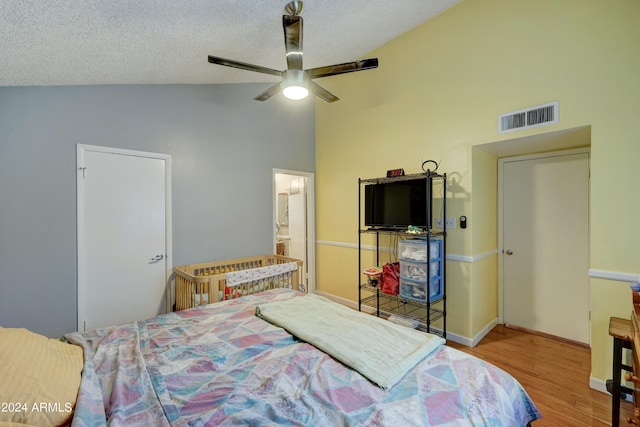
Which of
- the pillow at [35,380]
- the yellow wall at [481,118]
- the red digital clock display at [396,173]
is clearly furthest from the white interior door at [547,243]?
the pillow at [35,380]

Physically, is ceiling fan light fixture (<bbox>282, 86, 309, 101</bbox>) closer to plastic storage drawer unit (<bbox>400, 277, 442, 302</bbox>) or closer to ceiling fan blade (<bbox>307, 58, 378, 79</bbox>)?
ceiling fan blade (<bbox>307, 58, 378, 79</bbox>)

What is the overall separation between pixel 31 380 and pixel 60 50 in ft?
6.61

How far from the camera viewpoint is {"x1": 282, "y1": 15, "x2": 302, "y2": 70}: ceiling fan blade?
1804 mm

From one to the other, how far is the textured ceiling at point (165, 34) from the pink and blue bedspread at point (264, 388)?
1767mm

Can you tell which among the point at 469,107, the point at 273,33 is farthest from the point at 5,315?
the point at 469,107

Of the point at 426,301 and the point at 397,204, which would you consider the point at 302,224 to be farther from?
the point at 426,301

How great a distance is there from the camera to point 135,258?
2.73 m

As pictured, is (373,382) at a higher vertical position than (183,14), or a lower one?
lower

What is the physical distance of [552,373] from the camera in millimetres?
2289

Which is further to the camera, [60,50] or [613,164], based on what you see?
[613,164]

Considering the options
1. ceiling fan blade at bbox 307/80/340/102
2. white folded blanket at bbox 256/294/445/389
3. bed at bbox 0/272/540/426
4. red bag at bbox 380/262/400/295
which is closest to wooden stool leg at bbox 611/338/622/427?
bed at bbox 0/272/540/426

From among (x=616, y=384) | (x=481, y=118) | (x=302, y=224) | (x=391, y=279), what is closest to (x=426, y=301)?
(x=391, y=279)

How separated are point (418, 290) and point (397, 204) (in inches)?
35.9

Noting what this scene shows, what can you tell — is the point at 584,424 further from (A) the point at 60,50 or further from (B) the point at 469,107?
(A) the point at 60,50
